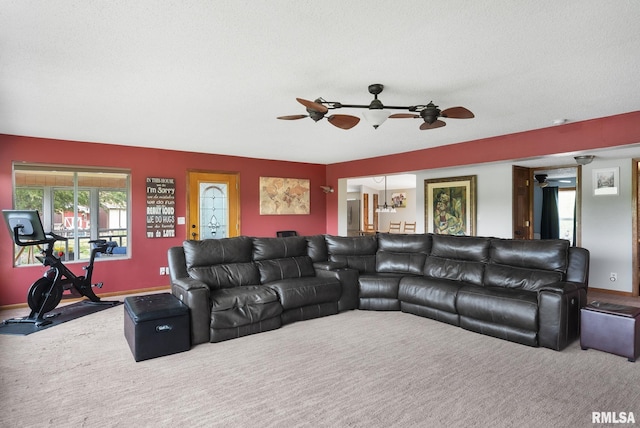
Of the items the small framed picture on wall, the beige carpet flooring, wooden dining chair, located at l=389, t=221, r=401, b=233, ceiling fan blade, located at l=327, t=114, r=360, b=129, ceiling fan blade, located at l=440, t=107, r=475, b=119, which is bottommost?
the beige carpet flooring

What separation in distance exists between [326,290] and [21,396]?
2.92 metres

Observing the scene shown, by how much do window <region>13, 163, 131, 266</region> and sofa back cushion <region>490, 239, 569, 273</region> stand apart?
523 centimetres

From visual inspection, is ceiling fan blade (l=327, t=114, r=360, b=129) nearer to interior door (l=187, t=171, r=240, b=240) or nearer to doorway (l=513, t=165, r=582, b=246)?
interior door (l=187, t=171, r=240, b=240)

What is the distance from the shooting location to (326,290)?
4461 mm

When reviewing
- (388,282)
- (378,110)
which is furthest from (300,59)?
(388,282)

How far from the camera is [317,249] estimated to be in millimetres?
5195

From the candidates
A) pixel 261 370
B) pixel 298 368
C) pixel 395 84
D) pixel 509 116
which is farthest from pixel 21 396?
pixel 509 116

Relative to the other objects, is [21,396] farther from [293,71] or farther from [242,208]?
[242,208]

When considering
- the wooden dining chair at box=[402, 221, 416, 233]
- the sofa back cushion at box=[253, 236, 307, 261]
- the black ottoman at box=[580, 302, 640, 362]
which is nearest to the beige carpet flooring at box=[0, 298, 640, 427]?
the black ottoman at box=[580, 302, 640, 362]

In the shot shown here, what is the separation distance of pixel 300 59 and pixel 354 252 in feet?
10.6

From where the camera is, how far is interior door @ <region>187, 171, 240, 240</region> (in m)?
6.52

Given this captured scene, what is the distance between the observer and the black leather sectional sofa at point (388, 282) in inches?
140

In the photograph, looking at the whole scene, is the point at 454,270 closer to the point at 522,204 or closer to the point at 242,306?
the point at 242,306

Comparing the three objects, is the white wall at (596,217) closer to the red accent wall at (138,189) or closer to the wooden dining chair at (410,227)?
the red accent wall at (138,189)
